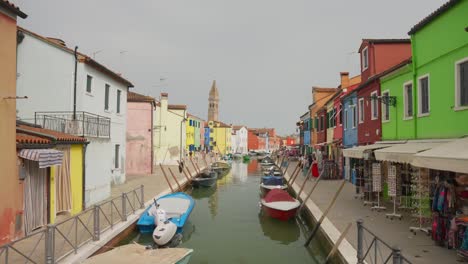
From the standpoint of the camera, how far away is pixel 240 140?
10369 centimetres

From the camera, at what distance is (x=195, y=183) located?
28.8 m

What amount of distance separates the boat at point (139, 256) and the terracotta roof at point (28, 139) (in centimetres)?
420

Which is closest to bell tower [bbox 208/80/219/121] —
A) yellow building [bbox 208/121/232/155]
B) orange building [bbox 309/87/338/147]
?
yellow building [bbox 208/121/232/155]

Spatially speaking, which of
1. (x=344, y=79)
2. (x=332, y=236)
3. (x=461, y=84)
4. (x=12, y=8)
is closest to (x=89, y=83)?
(x=12, y=8)

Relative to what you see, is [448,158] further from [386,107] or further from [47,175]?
[47,175]

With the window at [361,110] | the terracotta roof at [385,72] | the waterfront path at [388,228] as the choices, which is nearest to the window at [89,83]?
the waterfront path at [388,228]

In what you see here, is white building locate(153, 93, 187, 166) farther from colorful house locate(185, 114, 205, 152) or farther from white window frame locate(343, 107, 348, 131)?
white window frame locate(343, 107, 348, 131)

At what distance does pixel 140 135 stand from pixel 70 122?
52.5 ft

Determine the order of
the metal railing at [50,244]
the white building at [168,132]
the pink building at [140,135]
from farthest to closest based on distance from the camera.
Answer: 1. the white building at [168,132]
2. the pink building at [140,135]
3. the metal railing at [50,244]

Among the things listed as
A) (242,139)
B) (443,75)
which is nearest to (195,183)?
(443,75)

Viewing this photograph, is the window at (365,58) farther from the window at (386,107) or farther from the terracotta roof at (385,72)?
the window at (386,107)

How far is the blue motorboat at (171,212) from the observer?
1348cm

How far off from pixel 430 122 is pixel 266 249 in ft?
23.5

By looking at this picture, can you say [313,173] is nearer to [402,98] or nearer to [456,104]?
[402,98]
